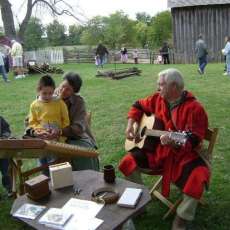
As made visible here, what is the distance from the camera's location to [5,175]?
14.5ft

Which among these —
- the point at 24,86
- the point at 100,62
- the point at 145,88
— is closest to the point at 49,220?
the point at 145,88

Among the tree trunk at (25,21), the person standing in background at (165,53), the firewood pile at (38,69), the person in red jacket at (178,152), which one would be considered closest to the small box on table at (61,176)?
the person in red jacket at (178,152)

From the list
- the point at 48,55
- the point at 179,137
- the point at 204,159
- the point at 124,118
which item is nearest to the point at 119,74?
the point at 124,118

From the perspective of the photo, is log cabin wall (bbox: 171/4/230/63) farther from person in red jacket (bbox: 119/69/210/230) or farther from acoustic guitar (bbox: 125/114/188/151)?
person in red jacket (bbox: 119/69/210/230)

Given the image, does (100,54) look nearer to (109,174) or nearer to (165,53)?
(165,53)

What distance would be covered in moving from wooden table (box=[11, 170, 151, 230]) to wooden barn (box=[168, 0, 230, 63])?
61.7 ft

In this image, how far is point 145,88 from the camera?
1145 centimetres

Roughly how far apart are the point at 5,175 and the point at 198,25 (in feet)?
60.6

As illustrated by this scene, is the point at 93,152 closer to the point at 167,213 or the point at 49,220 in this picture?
the point at 167,213

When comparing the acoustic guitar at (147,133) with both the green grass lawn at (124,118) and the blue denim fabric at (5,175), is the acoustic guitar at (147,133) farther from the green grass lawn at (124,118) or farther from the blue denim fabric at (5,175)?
the blue denim fabric at (5,175)

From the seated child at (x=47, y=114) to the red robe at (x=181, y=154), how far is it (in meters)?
0.81

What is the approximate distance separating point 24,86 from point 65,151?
34.9ft

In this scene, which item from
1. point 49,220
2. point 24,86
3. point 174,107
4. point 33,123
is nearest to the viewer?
point 49,220

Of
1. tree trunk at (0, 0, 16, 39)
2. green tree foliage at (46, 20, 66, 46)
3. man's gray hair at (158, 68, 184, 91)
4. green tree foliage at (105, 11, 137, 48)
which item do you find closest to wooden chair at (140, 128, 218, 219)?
man's gray hair at (158, 68, 184, 91)
